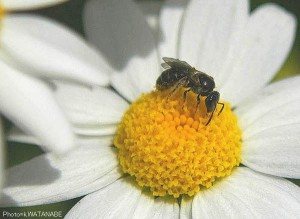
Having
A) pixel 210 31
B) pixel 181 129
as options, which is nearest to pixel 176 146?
pixel 181 129

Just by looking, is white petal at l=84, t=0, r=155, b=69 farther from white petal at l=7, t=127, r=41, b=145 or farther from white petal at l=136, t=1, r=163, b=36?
white petal at l=7, t=127, r=41, b=145

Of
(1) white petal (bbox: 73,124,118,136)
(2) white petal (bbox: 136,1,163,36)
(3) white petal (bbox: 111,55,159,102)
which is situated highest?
(2) white petal (bbox: 136,1,163,36)

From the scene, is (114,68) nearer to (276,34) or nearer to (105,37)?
(105,37)

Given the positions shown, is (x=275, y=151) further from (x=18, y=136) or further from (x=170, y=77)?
(x=18, y=136)

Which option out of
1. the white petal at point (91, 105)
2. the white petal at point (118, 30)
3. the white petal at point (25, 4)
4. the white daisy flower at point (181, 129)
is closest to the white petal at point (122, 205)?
the white daisy flower at point (181, 129)

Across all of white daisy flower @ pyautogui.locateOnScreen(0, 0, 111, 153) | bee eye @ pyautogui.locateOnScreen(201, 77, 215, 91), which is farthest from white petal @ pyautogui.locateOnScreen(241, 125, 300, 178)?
white daisy flower @ pyautogui.locateOnScreen(0, 0, 111, 153)
